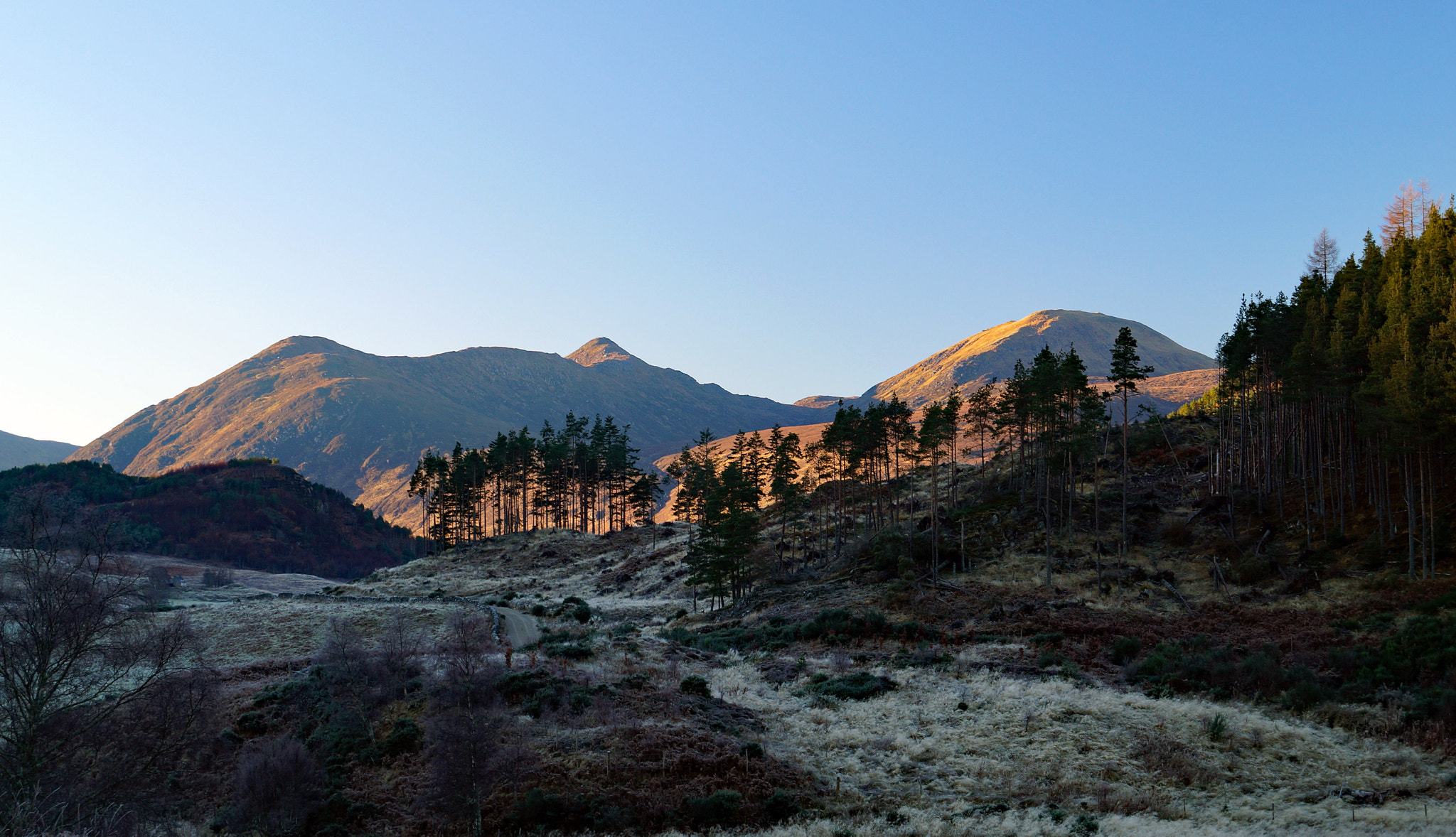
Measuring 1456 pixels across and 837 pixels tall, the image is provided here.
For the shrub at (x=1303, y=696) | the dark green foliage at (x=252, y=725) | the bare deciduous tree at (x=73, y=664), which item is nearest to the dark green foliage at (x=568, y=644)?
the dark green foliage at (x=252, y=725)

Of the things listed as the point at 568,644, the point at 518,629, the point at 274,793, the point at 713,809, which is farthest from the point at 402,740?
the point at 518,629

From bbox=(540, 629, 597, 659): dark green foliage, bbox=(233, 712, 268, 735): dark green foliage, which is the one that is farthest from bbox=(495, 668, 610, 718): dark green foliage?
bbox=(233, 712, 268, 735): dark green foliage

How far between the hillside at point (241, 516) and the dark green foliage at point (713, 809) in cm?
13295

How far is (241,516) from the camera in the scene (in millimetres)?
140375

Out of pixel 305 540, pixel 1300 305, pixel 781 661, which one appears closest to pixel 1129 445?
pixel 1300 305

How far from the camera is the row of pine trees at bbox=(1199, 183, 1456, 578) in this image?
39.9 metres

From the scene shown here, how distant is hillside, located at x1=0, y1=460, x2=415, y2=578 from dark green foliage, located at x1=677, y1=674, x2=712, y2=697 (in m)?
124

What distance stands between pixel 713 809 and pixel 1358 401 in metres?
52.8

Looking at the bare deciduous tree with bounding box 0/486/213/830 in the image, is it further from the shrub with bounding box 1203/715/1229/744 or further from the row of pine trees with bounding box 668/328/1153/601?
the row of pine trees with bounding box 668/328/1153/601

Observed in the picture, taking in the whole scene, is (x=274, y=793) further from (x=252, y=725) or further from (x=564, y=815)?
(x=252, y=725)

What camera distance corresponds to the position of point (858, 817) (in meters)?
19.6

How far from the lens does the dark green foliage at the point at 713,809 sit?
64.7 feet

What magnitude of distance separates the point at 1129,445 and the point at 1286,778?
69.3 m

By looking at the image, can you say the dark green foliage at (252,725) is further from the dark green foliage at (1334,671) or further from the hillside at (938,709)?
the dark green foliage at (1334,671)
